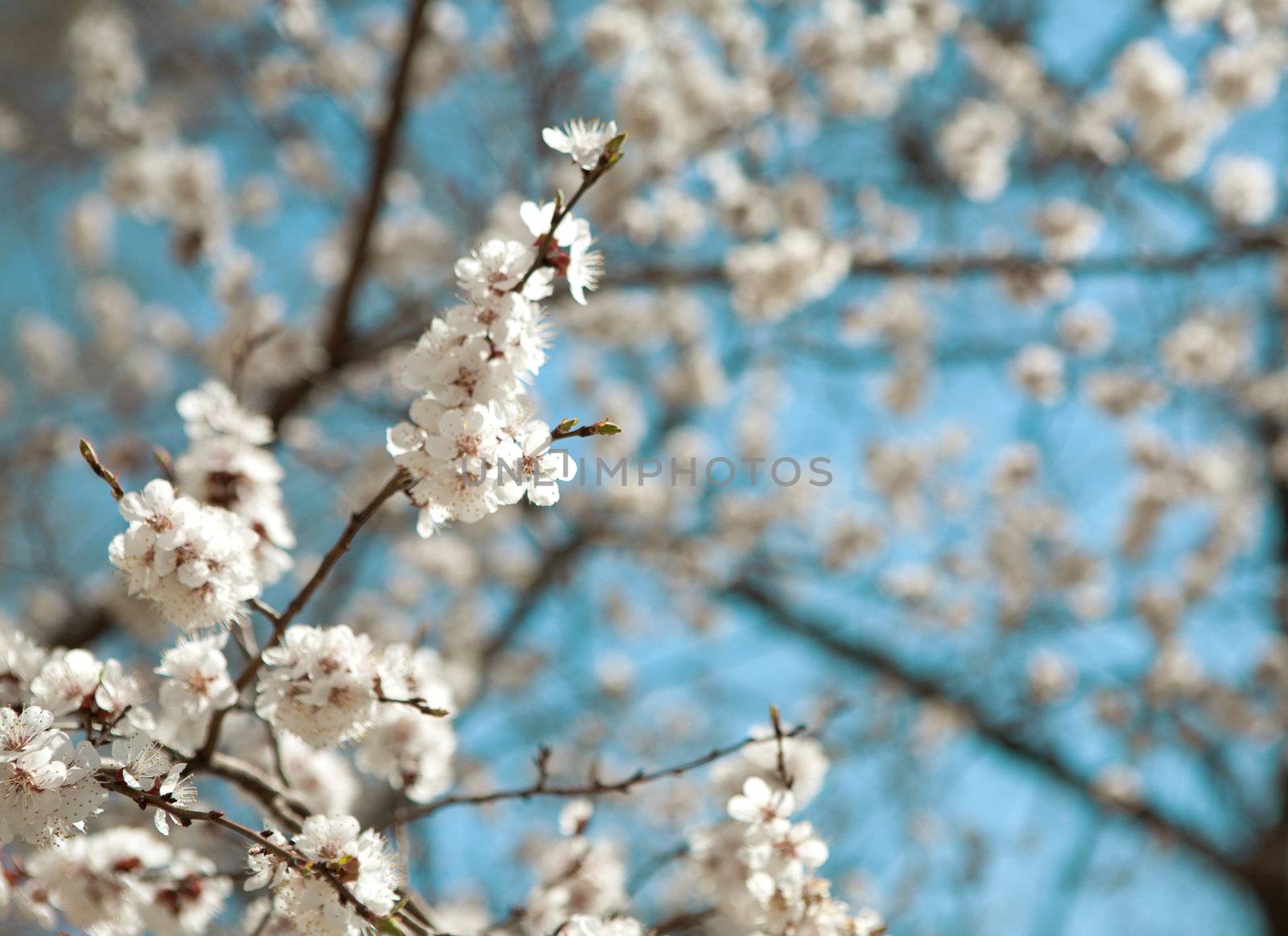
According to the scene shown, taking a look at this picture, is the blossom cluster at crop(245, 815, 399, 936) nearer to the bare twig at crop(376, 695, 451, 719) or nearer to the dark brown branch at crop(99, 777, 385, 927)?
the dark brown branch at crop(99, 777, 385, 927)

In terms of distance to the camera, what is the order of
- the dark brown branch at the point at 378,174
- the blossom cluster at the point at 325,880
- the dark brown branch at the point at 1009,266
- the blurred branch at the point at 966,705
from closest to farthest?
the blossom cluster at the point at 325,880 < the dark brown branch at the point at 378,174 < the dark brown branch at the point at 1009,266 < the blurred branch at the point at 966,705

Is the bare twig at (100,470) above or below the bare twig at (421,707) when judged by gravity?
above

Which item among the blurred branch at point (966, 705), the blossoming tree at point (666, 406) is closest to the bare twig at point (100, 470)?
the blossoming tree at point (666, 406)

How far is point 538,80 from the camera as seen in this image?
4059 mm

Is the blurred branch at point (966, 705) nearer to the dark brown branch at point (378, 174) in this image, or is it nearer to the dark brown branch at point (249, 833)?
the dark brown branch at point (378, 174)

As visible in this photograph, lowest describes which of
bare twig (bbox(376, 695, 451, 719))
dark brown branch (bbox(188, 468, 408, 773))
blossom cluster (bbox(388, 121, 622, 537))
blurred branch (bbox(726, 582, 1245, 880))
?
bare twig (bbox(376, 695, 451, 719))

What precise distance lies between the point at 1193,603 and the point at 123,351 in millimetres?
7562

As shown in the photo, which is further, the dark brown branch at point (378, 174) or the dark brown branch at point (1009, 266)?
the dark brown branch at point (1009, 266)

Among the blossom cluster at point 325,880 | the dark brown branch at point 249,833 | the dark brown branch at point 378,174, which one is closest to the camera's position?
the dark brown branch at point 249,833

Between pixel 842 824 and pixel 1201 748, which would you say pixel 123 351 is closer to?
pixel 842 824

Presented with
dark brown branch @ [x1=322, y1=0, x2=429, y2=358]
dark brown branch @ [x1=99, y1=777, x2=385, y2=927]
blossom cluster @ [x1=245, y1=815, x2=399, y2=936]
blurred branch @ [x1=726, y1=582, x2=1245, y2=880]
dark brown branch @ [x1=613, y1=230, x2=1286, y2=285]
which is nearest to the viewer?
dark brown branch @ [x1=99, y1=777, x2=385, y2=927]

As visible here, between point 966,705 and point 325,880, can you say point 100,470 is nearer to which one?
point 325,880

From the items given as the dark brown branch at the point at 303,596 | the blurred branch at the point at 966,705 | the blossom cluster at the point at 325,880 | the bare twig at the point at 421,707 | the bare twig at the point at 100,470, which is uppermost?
the blurred branch at the point at 966,705

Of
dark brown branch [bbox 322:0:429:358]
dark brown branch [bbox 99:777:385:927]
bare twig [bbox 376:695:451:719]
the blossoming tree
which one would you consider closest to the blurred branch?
the blossoming tree
